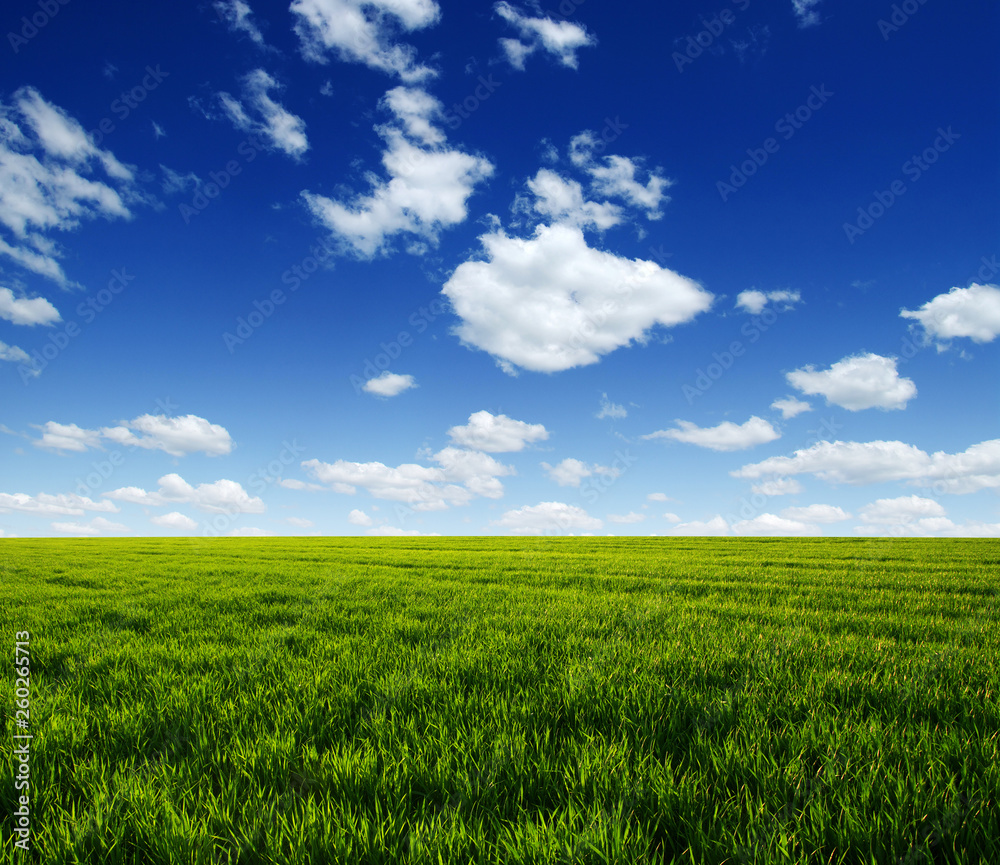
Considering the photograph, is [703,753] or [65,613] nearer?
[703,753]

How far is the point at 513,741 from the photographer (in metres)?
2.65

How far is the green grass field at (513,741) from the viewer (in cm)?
197

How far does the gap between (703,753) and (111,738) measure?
3.53 meters

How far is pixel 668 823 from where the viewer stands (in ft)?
6.82

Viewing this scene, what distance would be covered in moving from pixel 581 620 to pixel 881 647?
9.83 ft

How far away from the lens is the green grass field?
197 cm

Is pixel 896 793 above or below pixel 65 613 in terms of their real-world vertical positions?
above

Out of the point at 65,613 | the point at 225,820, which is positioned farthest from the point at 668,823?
the point at 65,613

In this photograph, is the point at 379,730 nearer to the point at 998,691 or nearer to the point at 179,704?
the point at 179,704

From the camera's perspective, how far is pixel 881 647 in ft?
15.2

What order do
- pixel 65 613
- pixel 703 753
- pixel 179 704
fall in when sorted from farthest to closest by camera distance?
pixel 65 613
pixel 179 704
pixel 703 753

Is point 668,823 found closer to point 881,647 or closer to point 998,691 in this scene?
point 998,691

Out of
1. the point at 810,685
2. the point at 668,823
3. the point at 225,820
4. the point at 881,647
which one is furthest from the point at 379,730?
the point at 881,647

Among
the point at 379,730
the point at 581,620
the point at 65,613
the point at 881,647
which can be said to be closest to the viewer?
the point at 379,730
